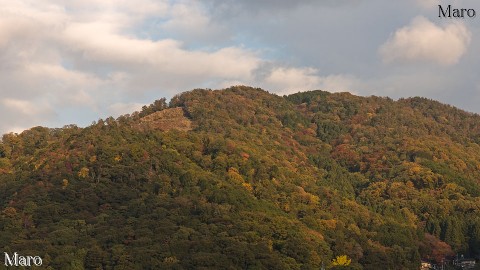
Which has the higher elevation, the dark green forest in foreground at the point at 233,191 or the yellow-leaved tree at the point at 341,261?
the dark green forest in foreground at the point at 233,191

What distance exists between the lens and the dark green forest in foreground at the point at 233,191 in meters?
90.6

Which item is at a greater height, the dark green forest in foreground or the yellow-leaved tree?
the dark green forest in foreground

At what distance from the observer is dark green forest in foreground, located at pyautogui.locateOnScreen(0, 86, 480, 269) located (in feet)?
297

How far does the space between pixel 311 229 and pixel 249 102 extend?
198ft

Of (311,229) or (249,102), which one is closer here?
(311,229)

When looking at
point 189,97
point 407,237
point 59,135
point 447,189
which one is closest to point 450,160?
Result: point 447,189

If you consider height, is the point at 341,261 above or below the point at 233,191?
below

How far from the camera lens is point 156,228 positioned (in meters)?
93.2

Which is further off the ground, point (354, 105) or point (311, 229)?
point (354, 105)

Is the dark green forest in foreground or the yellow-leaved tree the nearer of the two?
the dark green forest in foreground

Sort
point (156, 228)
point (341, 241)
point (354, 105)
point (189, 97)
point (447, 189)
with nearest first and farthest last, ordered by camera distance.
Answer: point (156, 228) < point (341, 241) < point (447, 189) < point (189, 97) < point (354, 105)

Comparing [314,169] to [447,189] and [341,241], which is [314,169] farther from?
[341,241]

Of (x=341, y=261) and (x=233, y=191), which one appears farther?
(x=233, y=191)

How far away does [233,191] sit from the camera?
353 feet
